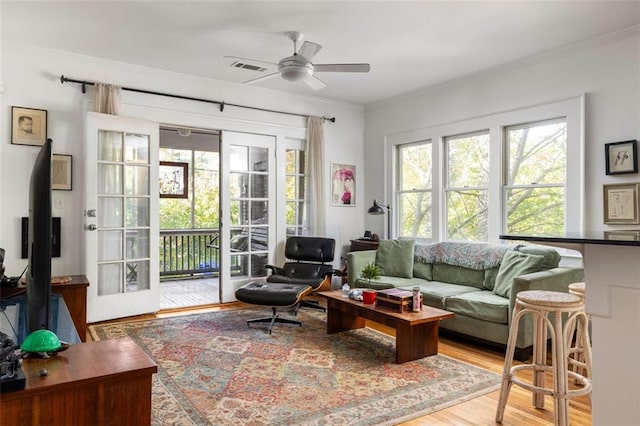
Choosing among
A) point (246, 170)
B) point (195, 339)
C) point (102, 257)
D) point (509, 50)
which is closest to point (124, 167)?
point (102, 257)

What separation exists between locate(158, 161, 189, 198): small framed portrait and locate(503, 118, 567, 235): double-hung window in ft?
18.4

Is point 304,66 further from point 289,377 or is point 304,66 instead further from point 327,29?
point 289,377

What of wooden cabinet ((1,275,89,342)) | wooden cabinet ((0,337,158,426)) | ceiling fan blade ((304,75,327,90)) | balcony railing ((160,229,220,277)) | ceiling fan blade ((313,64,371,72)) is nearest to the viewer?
wooden cabinet ((0,337,158,426))

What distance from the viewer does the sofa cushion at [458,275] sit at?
4203mm

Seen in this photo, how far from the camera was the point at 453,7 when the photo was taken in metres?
3.13

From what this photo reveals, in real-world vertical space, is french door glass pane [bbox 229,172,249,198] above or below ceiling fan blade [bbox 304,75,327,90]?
below

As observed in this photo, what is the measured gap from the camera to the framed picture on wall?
235 inches

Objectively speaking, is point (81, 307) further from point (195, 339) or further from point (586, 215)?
point (586, 215)

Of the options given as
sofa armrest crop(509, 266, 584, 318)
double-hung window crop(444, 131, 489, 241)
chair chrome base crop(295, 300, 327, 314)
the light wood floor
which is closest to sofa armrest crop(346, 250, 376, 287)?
chair chrome base crop(295, 300, 327, 314)

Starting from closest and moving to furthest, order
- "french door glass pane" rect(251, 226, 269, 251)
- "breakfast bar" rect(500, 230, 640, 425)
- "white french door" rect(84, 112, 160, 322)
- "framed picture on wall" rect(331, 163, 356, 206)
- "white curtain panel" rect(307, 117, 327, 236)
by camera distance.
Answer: "breakfast bar" rect(500, 230, 640, 425)
"white french door" rect(84, 112, 160, 322)
"french door glass pane" rect(251, 226, 269, 251)
"white curtain panel" rect(307, 117, 327, 236)
"framed picture on wall" rect(331, 163, 356, 206)

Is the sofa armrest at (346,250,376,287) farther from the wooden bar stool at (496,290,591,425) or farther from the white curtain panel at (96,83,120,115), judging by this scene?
the white curtain panel at (96,83,120,115)

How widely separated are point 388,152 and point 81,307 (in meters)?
4.12

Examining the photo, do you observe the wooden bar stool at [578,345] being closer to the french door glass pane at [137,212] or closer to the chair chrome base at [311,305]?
the chair chrome base at [311,305]

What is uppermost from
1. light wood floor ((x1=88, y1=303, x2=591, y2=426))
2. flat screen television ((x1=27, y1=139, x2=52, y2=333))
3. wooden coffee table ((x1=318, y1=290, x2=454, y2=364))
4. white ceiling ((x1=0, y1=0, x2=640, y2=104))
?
white ceiling ((x1=0, y1=0, x2=640, y2=104))
